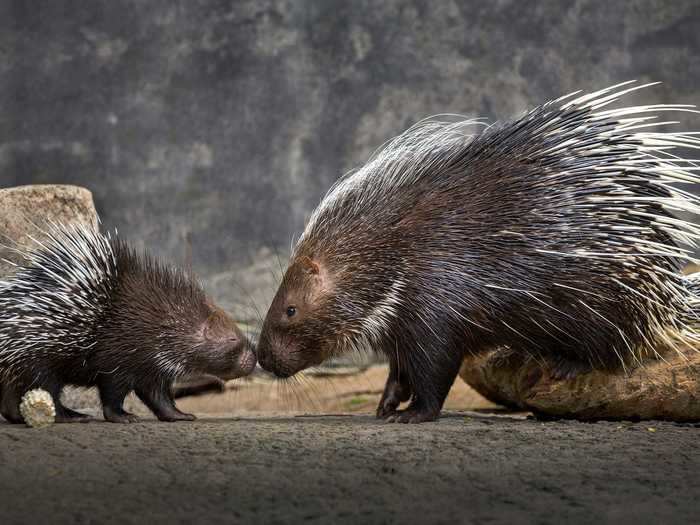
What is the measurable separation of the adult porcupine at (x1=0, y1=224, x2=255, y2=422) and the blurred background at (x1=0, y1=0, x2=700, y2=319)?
236cm

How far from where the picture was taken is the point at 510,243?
372cm

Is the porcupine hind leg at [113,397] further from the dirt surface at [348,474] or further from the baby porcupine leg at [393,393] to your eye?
the baby porcupine leg at [393,393]

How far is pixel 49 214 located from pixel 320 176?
2416mm

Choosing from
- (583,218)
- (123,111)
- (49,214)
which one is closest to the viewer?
(583,218)

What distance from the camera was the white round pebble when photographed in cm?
352

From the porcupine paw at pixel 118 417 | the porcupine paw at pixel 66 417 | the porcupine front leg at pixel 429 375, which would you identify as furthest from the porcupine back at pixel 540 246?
the porcupine paw at pixel 66 417

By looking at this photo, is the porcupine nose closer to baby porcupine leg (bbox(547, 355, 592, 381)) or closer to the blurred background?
baby porcupine leg (bbox(547, 355, 592, 381))

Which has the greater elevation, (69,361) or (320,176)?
(320,176)

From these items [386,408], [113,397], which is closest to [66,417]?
[113,397]

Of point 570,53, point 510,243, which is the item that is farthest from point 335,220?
point 570,53

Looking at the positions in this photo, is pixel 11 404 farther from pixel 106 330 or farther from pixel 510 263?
pixel 510 263

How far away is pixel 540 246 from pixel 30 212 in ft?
9.14

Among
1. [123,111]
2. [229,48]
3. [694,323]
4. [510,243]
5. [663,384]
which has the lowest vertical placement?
[663,384]

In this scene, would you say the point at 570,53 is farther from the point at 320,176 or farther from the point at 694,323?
the point at 694,323
